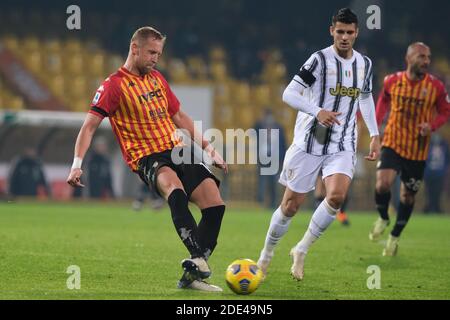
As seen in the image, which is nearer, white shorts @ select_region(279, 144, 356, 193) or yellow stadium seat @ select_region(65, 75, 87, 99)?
white shorts @ select_region(279, 144, 356, 193)

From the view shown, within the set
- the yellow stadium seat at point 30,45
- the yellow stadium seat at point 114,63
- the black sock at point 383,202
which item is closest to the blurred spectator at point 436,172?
the yellow stadium seat at point 114,63

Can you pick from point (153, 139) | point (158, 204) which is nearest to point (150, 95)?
point (153, 139)

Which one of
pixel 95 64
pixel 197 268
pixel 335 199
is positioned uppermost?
pixel 95 64

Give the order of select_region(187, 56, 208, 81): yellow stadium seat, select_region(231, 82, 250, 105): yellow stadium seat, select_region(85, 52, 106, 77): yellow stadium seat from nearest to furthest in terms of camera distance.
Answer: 1. select_region(85, 52, 106, 77): yellow stadium seat
2. select_region(187, 56, 208, 81): yellow stadium seat
3. select_region(231, 82, 250, 105): yellow stadium seat

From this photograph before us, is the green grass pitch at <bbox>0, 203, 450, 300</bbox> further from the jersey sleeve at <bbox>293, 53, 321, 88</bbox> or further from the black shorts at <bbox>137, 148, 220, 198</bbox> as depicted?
the jersey sleeve at <bbox>293, 53, 321, 88</bbox>

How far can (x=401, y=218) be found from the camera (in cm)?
1139

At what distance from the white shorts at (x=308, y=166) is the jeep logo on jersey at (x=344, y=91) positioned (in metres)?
0.53

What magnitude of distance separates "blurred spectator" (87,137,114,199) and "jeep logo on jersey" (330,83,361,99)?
1499cm

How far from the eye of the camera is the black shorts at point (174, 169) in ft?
25.3

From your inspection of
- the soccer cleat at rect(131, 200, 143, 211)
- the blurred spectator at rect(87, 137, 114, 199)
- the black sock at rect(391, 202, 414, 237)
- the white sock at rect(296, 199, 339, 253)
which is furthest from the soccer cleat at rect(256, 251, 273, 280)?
the blurred spectator at rect(87, 137, 114, 199)

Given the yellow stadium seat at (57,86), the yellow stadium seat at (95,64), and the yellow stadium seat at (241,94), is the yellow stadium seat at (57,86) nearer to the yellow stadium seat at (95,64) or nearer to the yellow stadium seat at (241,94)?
the yellow stadium seat at (95,64)

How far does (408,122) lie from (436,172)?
41.2ft

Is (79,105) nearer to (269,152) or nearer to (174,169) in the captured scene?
(269,152)

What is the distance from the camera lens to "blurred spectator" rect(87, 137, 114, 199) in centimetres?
2295
